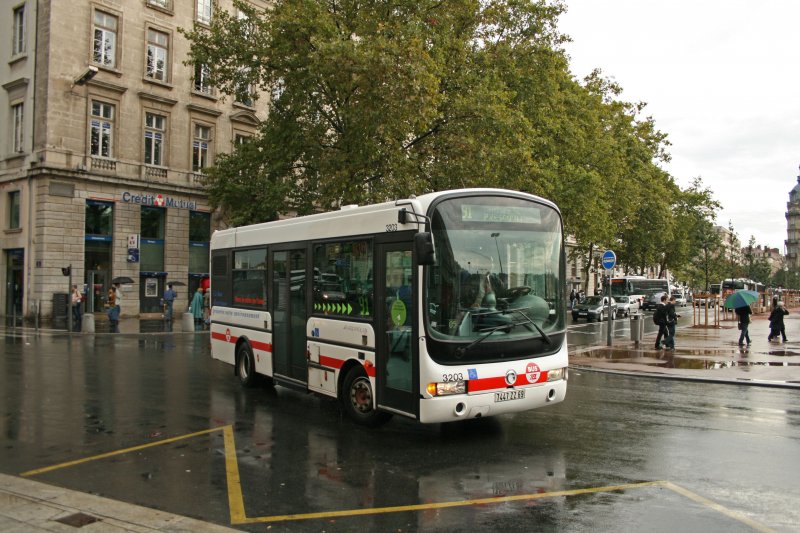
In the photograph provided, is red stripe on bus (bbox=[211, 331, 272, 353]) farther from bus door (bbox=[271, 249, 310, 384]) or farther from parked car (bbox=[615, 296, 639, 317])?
parked car (bbox=[615, 296, 639, 317])

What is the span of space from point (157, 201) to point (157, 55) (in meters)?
7.52

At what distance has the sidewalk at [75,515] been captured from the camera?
504 centimetres

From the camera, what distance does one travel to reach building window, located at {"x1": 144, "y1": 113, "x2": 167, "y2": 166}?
1286 inches

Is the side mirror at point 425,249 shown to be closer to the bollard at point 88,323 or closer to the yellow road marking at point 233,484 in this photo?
the yellow road marking at point 233,484

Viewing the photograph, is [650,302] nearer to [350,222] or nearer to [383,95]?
[383,95]

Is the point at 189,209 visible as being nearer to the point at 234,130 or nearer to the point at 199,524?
the point at 234,130

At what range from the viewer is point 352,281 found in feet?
29.4

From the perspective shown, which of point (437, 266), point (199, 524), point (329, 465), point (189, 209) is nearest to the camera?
point (199, 524)

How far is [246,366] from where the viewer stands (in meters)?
12.3

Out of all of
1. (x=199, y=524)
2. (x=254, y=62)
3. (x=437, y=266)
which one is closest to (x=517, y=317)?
(x=437, y=266)

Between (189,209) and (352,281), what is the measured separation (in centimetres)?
2750

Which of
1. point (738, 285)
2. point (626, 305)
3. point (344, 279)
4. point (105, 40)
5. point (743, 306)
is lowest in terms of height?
point (626, 305)

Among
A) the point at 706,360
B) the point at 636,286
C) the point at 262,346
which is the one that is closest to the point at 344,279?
the point at 262,346

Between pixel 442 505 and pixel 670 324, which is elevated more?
pixel 670 324
